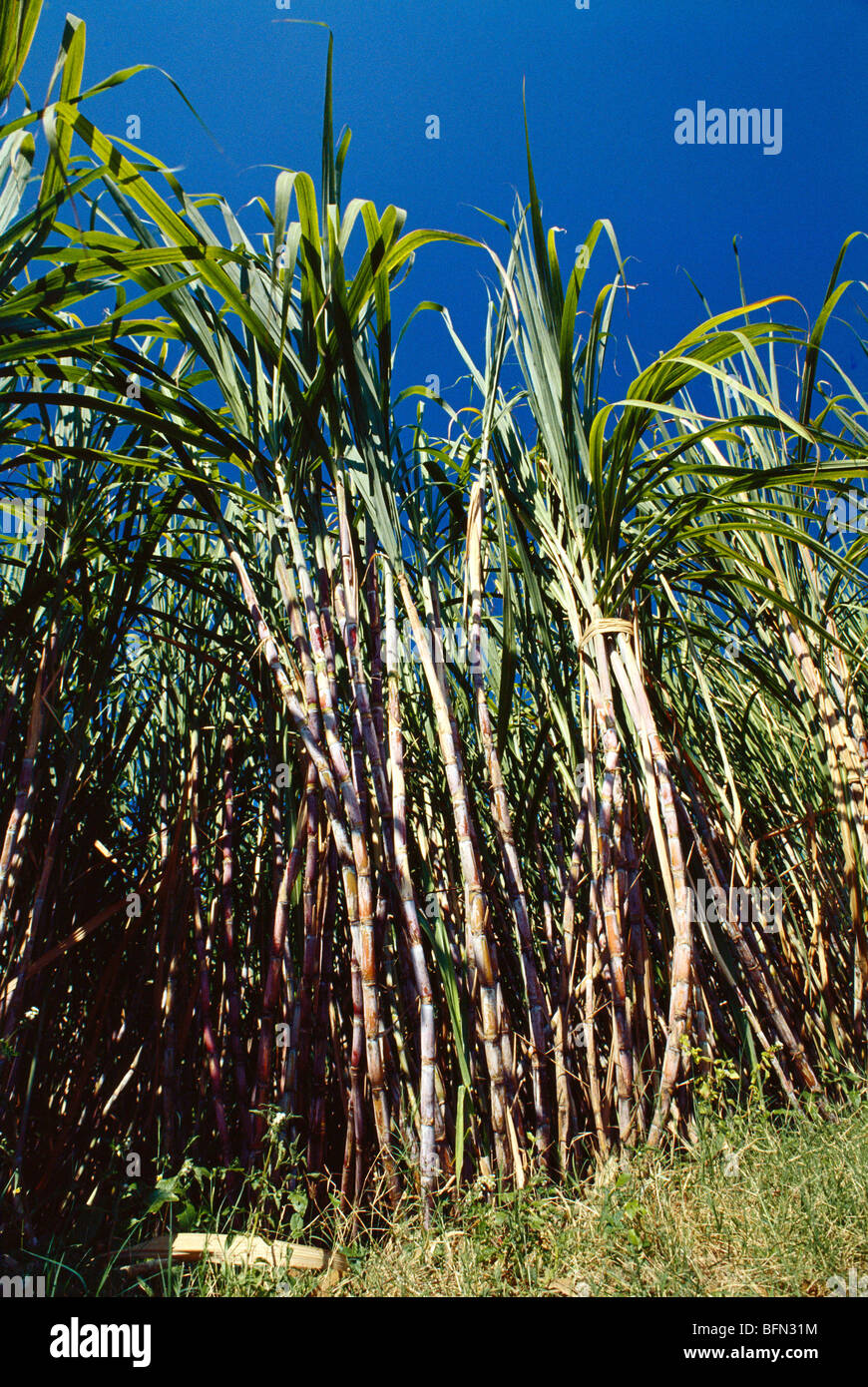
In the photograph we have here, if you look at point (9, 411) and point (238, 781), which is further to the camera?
point (238, 781)

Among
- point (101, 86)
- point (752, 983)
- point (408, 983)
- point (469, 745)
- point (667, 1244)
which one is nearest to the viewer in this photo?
point (667, 1244)

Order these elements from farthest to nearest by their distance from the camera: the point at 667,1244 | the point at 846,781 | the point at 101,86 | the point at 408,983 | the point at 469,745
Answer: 1. the point at 469,745
2. the point at 846,781
3. the point at 408,983
4. the point at 101,86
5. the point at 667,1244

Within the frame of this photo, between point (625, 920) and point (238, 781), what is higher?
point (238, 781)

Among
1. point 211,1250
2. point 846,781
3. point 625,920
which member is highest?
point 846,781

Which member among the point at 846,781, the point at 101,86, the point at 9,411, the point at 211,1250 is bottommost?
the point at 211,1250

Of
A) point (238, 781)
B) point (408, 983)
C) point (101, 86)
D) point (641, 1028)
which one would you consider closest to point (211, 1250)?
point (408, 983)

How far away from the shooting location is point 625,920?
1021mm

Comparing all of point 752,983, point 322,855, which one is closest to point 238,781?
point 322,855

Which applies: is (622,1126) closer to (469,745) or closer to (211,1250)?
(211,1250)

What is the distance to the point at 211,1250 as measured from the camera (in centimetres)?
83

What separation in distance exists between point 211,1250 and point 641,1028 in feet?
2.10

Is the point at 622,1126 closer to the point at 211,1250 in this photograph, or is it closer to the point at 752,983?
the point at 752,983

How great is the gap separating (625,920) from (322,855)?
0.46 metres

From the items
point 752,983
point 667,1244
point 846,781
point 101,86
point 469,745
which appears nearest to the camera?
point 667,1244
